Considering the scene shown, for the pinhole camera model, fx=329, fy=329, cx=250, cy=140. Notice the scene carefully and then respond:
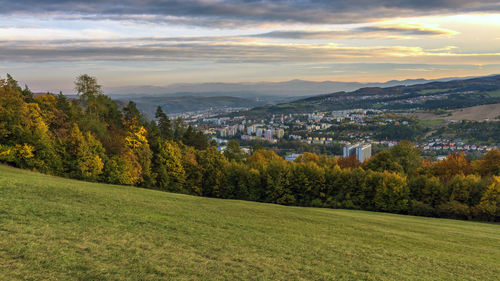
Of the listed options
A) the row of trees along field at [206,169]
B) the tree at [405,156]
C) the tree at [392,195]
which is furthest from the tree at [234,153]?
the tree at [392,195]

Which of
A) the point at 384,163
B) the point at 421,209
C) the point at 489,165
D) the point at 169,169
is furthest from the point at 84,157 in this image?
the point at 489,165

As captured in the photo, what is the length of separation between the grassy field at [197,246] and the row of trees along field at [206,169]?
642 inches

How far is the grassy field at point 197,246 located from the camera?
1032 centimetres

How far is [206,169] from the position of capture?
51406 millimetres

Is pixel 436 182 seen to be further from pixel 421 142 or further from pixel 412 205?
pixel 421 142

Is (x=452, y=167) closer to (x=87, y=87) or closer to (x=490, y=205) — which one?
(x=490, y=205)

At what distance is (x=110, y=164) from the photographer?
130ft

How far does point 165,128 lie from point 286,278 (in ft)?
194

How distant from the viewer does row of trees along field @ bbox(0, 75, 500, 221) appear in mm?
36031

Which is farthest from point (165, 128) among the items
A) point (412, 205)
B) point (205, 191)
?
point (412, 205)

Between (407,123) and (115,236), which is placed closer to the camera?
(115,236)

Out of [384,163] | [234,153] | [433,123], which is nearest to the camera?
[384,163]

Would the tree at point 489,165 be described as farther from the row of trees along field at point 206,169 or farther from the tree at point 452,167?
the tree at point 452,167

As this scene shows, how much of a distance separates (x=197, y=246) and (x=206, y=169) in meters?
38.3
